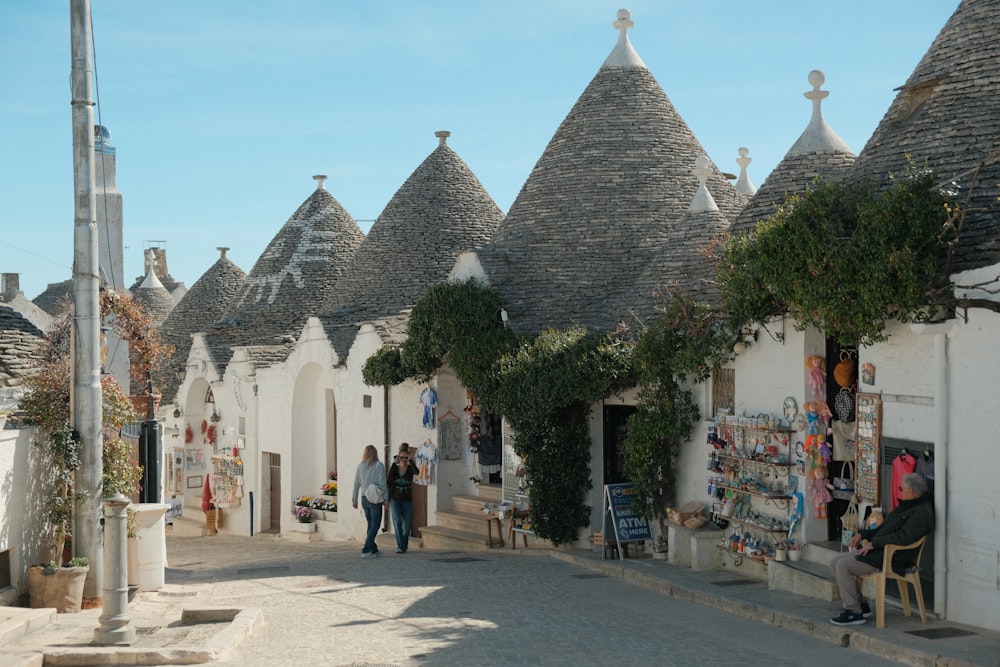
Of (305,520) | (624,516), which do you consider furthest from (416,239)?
(624,516)

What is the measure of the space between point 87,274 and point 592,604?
6190mm

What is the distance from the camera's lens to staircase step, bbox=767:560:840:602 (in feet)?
35.5

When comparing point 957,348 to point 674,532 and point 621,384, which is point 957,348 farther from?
point 621,384

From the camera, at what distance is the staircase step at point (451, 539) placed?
17.9 meters

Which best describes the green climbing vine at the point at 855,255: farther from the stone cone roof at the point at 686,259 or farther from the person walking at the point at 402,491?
the person walking at the point at 402,491

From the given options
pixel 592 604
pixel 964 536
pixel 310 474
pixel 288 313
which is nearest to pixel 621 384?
pixel 592 604

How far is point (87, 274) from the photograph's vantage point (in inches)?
431

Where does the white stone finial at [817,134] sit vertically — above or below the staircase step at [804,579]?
above

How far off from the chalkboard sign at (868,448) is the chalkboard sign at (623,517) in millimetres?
4196

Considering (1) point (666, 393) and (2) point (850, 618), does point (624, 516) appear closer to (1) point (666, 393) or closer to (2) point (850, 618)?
(1) point (666, 393)

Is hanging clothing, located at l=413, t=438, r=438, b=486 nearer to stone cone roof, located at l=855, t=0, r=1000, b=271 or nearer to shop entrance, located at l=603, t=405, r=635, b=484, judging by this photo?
shop entrance, located at l=603, t=405, r=635, b=484

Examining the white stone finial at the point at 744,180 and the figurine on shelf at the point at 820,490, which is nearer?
the figurine on shelf at the point at 820,490

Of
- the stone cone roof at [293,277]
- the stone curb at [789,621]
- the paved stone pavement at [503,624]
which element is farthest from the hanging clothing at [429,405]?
the stone cone roof at [293,277]

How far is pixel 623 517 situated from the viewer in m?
14.8
